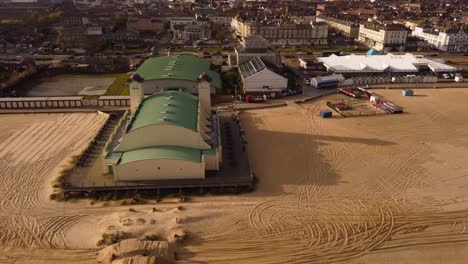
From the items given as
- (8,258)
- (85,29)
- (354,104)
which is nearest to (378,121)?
(354,104)

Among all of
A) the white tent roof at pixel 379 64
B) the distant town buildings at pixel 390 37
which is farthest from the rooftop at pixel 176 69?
the distant town buildings at pixel 390 37

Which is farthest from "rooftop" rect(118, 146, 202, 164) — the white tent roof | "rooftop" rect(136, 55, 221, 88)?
the white tent roof

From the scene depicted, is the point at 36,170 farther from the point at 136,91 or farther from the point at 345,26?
the point at 345,26

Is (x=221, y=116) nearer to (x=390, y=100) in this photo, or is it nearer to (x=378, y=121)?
(x=378, y=121)

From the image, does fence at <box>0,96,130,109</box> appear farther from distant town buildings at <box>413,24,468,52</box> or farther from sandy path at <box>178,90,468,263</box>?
distant town buildings at <box>413,24,468,52</box>

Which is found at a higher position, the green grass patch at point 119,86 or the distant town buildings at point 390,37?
the distant town buildings at point 390,37

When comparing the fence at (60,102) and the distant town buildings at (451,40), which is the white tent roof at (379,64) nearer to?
the distant town buildings at (451,40)
